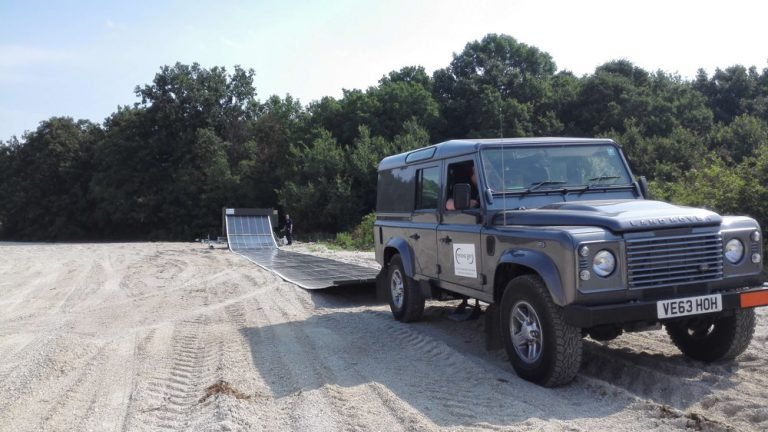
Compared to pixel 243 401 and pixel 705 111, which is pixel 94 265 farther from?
pixel 705 111

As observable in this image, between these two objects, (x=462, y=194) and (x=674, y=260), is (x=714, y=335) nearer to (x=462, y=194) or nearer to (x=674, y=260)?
(x=674, y=260)

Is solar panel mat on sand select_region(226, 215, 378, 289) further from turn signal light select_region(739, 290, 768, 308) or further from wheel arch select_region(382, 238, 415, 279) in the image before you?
turn signal light select_region(739, 290, 768, 308)

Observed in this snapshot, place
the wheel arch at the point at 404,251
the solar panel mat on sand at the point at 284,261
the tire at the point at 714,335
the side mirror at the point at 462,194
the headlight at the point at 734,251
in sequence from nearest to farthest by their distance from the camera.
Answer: the headlight at the point at 734,251, the tire at the point at 714,335, the side mirror at the point at 462,194, the wheel arch at the point at 404,251, the solar panel mat on sand at the point at 284,261

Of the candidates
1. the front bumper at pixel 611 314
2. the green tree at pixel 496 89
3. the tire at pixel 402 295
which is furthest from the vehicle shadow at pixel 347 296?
the green tree at pixel 496 89

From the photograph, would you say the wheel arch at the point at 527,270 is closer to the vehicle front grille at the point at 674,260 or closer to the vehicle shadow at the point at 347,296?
the vehicle front grille at the point at 674,260

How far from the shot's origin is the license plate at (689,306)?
5.15 metres

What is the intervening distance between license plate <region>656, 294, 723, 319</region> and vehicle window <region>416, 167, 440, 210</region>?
10.6 ft

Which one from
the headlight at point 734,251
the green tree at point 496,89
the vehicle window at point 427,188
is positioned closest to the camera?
the headlight at point 734,251

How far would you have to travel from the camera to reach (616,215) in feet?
17.9

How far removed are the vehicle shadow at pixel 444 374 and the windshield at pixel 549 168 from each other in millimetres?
1808

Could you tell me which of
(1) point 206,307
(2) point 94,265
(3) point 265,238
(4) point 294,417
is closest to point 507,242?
(4) point 294,417

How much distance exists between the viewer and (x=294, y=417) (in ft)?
16.4

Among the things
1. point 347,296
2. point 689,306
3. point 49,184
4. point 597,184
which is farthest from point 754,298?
point 49,184

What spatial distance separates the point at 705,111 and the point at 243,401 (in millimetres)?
41269
